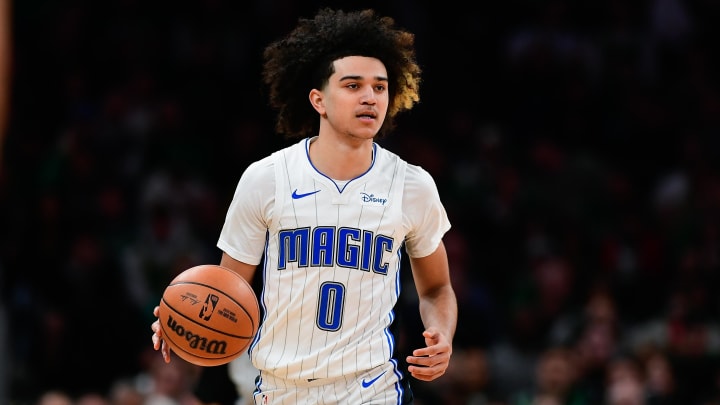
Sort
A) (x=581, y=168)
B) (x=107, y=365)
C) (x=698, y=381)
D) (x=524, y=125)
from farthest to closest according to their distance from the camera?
1. (x=524, y=125)
2. (x=581, y=168)
3. (x=107, y=365)
4. (x=698, y=381)

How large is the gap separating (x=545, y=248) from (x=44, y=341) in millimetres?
4975

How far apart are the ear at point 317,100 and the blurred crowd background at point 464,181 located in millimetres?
4802

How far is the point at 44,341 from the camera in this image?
36.9ft

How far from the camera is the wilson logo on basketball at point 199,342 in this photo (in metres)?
4.94

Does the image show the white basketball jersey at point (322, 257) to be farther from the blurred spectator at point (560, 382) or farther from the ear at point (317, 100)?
the blurred spectator at point (560, 382)

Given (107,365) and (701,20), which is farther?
(701,20)

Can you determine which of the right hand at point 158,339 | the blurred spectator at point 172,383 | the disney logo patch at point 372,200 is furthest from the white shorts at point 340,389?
the blurred spectator at point 172,383

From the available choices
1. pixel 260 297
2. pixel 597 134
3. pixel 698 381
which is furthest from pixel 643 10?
pixel 260 297

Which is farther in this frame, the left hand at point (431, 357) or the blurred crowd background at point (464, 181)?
the blurred crowd background at point (464, 181)

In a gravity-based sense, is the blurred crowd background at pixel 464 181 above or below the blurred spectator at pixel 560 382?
above

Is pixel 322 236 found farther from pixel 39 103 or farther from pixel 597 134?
pixel 39 103

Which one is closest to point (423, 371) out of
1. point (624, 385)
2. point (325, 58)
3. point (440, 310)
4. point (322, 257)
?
point (440, 310)

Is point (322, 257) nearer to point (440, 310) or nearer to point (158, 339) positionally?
point (440, 310)

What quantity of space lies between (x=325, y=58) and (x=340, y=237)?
87 centimetres
